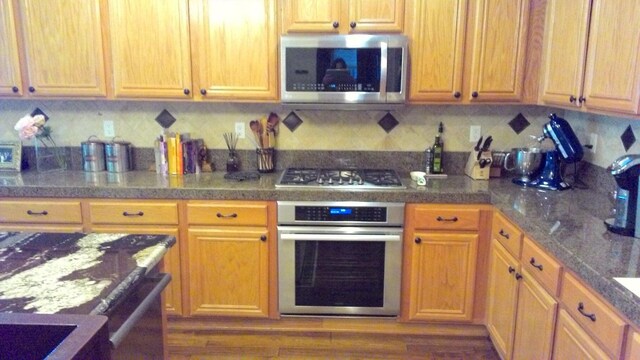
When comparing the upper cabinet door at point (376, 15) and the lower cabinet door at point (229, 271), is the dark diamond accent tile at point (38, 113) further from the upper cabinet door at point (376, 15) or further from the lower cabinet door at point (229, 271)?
the upper cabinet door at point (376, 15)

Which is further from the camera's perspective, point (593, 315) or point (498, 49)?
point (498, 49)

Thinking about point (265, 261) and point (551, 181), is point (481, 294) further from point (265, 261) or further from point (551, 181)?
point (265, 261)

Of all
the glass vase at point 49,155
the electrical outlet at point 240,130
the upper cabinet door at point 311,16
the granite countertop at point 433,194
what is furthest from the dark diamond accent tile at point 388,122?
the glass vase at point 49,155

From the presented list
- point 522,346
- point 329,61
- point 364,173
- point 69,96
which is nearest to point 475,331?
point 522,346

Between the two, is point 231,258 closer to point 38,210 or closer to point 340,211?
point 340,211

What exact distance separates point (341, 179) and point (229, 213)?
668mm

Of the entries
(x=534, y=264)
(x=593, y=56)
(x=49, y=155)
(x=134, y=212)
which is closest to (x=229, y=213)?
(x=134, y=212)

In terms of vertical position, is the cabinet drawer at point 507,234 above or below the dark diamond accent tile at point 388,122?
below

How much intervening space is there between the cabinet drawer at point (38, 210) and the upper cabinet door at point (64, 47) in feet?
2.17

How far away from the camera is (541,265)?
72.7 inches

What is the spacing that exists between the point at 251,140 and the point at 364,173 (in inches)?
30.8

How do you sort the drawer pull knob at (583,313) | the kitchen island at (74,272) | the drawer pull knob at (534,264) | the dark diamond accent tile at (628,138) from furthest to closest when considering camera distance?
the dark diamond accent tile at (628,138), the drawer pull knob at (534,264), the drawer pull knob at (583,313), the kitchen island at (74,272)

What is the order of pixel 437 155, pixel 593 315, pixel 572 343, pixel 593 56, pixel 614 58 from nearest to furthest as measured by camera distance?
pixel 593 315
pixel 572 343
pixel 614 58
pixel 593 56
pixel 437 155

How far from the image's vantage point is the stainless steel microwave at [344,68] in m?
2.53
